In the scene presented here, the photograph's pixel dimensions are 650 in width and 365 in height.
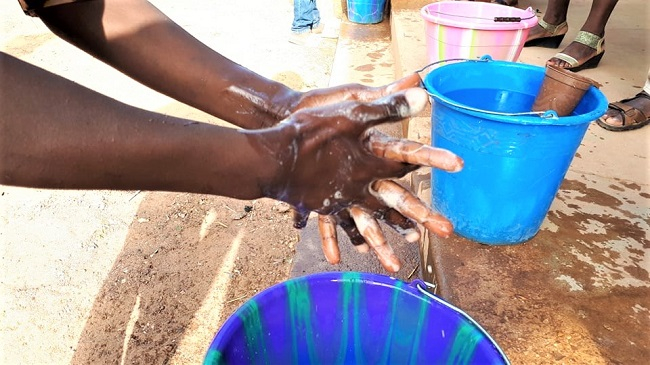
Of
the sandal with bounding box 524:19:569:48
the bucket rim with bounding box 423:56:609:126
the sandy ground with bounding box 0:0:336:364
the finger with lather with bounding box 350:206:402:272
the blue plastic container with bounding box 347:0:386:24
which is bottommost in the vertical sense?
the blue plastic container with bounding box 347:0:386:24

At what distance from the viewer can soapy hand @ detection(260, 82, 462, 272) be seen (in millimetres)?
999

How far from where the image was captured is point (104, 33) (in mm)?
1279

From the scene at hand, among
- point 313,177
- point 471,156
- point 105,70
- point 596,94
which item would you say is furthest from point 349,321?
point 105,70

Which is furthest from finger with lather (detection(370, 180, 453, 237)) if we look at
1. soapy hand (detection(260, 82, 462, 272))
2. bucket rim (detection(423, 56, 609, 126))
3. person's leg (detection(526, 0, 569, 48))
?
person's leg (detection(526, 0, 569, 48))

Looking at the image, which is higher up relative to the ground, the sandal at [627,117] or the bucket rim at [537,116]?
the bucket rim at [537,116]

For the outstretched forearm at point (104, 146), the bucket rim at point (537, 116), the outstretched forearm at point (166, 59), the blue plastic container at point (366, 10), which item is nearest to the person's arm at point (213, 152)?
the outstretched forearm at point (104, 146)

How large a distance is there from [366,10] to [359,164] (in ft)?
16.7

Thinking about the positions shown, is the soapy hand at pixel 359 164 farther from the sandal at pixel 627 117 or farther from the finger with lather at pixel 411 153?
the sandal at pixel 627 117

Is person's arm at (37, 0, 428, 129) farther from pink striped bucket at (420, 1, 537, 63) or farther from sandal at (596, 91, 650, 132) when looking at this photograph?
sandal at (596, 91, 650, 132)

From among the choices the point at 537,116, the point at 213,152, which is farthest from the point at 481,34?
the point at 213,152

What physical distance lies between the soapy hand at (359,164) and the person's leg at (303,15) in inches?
188

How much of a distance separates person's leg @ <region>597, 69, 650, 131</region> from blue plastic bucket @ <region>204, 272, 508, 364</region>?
1.58m

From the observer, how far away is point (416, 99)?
98cm

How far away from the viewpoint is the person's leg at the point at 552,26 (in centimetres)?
311
